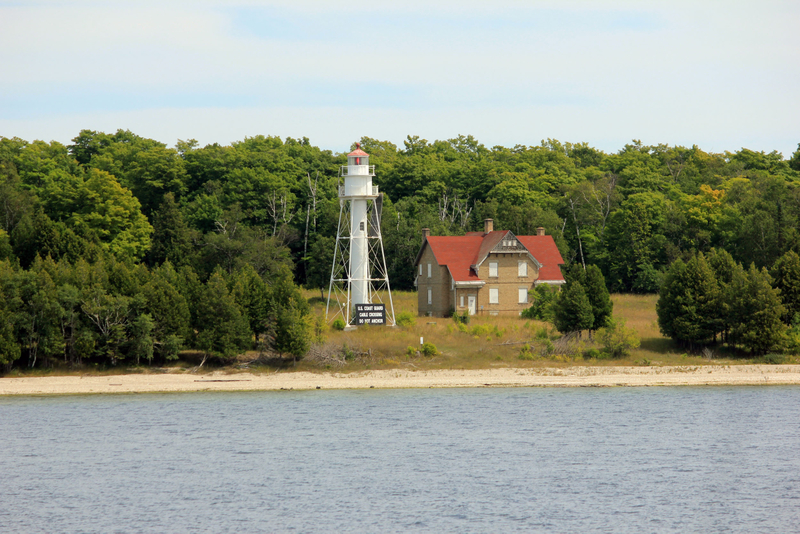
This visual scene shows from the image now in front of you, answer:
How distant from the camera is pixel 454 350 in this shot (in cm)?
4931

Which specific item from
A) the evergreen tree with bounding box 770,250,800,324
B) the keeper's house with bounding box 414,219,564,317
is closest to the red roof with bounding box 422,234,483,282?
the keeper's house with bounding box 414,219,564,317

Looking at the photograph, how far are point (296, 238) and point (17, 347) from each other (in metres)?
38.1

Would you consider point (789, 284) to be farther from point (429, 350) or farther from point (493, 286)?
point (429, 350)

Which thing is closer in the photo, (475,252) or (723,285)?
(723,285)

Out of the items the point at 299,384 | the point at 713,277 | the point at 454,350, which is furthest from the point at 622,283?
the point at 299,384

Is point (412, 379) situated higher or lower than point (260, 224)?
lower

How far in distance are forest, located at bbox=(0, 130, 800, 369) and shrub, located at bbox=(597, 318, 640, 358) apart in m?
2.84

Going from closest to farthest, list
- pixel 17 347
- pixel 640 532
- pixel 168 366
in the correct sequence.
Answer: pixel 640 532, pixel 17 347, pixel 168 366

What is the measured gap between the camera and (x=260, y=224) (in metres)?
82.6

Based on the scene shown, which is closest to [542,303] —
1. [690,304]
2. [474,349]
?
[474,349]

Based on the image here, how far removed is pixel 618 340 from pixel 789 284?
1150cm

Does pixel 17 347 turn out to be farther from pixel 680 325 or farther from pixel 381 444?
pixel 680 325

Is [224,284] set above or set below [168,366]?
above

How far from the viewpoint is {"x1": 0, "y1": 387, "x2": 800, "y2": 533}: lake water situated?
24500 mm
